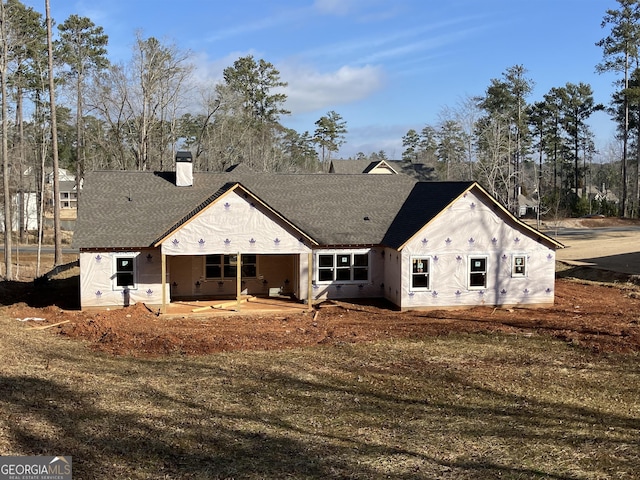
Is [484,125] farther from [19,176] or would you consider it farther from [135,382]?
[135,382]

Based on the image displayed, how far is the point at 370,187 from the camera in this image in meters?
25.8

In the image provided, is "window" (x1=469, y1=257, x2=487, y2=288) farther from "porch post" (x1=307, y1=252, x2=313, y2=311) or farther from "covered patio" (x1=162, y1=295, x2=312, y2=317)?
"covered patio" (x1=162, y1=295, x2=312, y2=317)

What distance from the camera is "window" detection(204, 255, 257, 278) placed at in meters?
22.7

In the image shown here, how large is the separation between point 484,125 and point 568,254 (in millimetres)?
19273

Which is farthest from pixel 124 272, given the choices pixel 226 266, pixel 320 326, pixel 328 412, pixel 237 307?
pixel 328 412

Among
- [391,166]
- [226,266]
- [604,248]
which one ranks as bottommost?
[226,266]

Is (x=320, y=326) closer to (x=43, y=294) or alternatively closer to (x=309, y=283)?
(x=309, y=283)

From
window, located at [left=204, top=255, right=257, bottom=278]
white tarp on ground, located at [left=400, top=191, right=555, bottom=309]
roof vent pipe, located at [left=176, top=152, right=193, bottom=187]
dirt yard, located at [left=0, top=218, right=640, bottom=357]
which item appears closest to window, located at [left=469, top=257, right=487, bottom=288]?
white tarp on ground, located at [left=400, top=191, right=555, bottom=309]

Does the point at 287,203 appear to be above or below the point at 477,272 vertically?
above

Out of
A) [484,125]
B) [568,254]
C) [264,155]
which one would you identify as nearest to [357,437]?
[568,254]

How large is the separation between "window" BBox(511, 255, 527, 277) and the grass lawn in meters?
6.45

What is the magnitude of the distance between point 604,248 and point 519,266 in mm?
22547

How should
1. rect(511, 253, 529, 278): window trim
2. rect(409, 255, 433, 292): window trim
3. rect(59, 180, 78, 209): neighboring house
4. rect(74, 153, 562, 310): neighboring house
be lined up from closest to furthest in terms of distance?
1. rect(74, 153, 562, 310): neighboring house
2. rect(409, 255, 433, 292): window trim
3. rect(511, 253, 529, 278): window trim
4. rect(59, 180, 78, 209): neighboring house

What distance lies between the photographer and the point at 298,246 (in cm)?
2053
